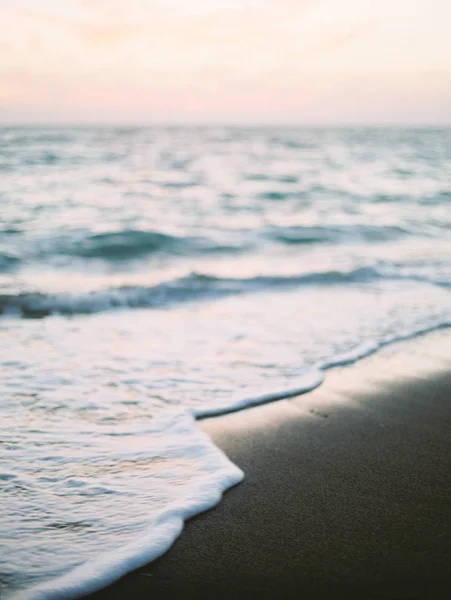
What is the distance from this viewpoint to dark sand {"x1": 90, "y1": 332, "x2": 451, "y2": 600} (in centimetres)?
199

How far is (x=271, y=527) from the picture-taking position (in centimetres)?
232

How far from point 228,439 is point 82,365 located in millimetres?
1552

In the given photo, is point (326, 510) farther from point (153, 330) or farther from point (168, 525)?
point (153, 330)

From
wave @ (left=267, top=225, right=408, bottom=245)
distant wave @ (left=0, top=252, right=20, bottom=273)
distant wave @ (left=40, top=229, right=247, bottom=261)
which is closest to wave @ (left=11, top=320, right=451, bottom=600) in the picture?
distant wave @ (left=0, top=252, right=20, bottom=273)

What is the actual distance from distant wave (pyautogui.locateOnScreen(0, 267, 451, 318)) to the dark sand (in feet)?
10.1

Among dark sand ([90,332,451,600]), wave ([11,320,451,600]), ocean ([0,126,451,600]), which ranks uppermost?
ocean ([0,126,451,600])

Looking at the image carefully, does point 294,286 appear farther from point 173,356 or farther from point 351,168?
point 351,168

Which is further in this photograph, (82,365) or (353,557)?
(82,365)

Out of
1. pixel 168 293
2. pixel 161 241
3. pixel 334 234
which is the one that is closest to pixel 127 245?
pixel 161 241

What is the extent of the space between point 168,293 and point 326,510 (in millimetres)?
4702

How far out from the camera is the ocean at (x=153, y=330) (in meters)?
2.40

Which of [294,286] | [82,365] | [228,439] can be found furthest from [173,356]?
[294,286]

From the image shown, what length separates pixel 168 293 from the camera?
6.93m

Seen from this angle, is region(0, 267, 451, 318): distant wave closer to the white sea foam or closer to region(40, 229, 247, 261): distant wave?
region(40, 229, 247, 261): distant wave
